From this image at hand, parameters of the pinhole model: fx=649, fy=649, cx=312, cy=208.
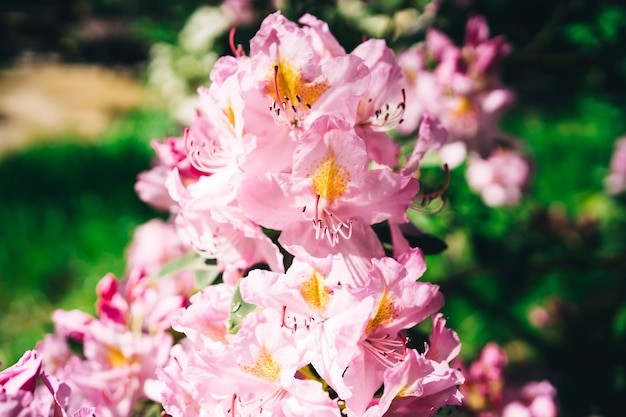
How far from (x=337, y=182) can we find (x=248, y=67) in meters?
0.18

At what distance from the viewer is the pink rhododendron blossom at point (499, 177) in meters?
2.01

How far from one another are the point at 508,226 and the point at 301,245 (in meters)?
1.61

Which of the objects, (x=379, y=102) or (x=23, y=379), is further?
(x=379, y=102)

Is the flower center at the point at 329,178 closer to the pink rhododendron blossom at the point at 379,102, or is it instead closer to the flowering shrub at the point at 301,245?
the flowering shrub at the point at 301,245

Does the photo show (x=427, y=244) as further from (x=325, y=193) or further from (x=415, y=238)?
(x=325, y=193)

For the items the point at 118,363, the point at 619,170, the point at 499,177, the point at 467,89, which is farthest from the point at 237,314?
the point at 619,170

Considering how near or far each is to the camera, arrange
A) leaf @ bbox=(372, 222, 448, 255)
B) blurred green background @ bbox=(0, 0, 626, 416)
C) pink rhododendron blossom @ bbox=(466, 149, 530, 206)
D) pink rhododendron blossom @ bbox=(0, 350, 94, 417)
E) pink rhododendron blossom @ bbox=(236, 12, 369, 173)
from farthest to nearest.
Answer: pink rhododendron blossom @ bbox=(466, 149, 530, 206)
blurred green background @ bbox=(0, 0, 626, 416)
leaf @ bbox=(372, 222, 448, 255)
pink rhododendron blossom @ bbox=(236, 12, 369, 173)
pink rhododendron blossom @ bbox=(0, 350, 94, 417)

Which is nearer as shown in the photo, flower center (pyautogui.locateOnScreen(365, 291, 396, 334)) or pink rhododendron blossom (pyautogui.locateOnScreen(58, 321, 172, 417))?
flower center (pyautogui.locateOnScreen(365, 291, 396, 334))

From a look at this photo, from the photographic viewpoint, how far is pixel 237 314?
0.81 m

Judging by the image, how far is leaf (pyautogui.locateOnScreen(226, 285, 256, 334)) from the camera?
2.64ft

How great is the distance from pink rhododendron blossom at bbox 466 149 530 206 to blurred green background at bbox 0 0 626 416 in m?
0.07

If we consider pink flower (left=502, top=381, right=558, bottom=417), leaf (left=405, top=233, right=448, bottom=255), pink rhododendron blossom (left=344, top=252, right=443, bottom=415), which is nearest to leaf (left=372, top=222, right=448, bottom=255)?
leaf (left=405, top=233, right=448, bottom=255)

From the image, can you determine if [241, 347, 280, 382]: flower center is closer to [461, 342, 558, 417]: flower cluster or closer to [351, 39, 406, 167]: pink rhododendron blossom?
[351, 39, 406, 167]: pink rhododendron blossom

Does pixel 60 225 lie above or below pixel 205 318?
below
